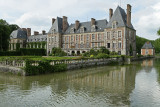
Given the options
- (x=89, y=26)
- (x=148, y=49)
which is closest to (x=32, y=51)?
(x=89, y=26)

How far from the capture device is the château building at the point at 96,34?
117 ft

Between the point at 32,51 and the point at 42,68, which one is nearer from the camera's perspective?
the point at 42,68

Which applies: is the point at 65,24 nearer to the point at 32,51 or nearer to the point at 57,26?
the point at 57,26

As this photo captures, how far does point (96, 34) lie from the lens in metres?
40.0

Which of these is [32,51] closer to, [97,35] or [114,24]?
[97,35]

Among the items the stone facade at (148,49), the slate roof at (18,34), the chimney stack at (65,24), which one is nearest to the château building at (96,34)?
the chimney stack at (65,24)

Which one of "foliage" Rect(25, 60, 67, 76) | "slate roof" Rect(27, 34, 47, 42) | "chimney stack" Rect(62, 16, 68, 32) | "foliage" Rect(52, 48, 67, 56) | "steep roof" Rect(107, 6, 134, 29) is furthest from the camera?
"slate roof" Rect(27, 34, 47, 42)

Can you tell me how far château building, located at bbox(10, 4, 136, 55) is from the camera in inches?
1401

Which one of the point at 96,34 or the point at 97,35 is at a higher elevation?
the point at 96,34

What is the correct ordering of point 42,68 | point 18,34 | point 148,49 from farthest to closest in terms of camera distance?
point 148,49 < point 18,34 < point 42,68

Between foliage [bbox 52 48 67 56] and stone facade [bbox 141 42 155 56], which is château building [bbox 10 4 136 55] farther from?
stone facade [bbox 141 42 155 56]

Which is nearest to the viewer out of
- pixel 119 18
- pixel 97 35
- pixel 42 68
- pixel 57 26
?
pixel 42 68

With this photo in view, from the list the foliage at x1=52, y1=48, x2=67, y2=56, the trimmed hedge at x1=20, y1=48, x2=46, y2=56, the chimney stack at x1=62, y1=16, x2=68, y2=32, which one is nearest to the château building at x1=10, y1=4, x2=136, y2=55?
the chimney stack at x1=62, y1=16, x2=68, y2=32

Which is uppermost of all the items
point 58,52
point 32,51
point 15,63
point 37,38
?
point 37,38
